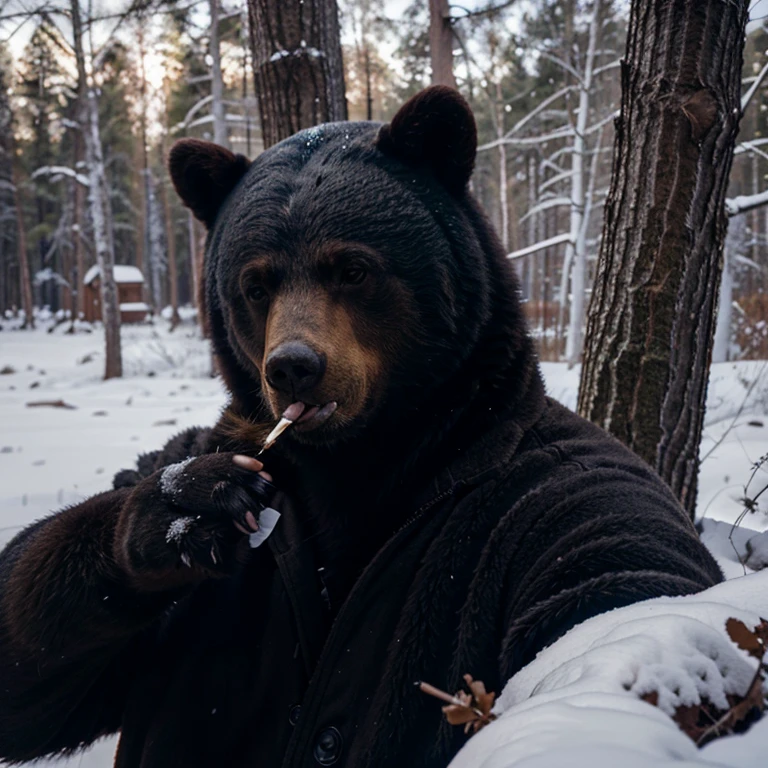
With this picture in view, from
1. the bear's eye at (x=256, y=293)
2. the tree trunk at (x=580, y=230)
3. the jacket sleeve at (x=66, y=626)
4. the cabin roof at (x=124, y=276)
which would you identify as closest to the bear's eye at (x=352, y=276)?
the bear's eye at (x=256, y=293)

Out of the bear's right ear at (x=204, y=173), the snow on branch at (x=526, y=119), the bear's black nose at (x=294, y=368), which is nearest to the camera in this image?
the bear's black nose at (x=294, y=368)

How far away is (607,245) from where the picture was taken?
9.02ft

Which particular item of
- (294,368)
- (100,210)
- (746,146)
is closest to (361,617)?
(294,368)

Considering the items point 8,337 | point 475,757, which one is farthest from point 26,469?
point 8,337

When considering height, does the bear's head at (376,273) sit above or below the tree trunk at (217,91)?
below

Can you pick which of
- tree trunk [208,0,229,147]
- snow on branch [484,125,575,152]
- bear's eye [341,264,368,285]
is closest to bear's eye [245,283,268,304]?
bear's eye [341,264,368,285]

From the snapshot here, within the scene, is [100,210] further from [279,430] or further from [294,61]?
[279,430]

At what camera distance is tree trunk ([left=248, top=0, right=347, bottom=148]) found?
3.44 m

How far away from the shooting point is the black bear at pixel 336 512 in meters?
1.26

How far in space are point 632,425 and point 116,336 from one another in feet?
43.4

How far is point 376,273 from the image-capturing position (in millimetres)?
1626

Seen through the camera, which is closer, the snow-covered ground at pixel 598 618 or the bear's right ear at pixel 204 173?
the snow-covered ground at pixel 598 618

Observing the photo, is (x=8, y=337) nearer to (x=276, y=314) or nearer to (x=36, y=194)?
(x=36, y=194)

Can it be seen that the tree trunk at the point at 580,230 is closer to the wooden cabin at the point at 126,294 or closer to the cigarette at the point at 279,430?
the cigarette at the point at 279,430
